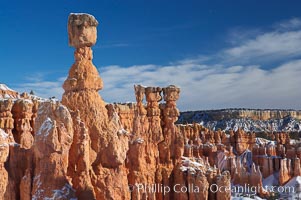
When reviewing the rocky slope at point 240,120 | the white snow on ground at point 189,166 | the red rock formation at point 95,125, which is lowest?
the white snow on ground at point 189,166

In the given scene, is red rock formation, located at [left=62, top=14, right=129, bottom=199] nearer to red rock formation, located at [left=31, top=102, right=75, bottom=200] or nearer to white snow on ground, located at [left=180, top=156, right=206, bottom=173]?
red rock formation, located at [left=31, top=102, right=75, bottom=200]

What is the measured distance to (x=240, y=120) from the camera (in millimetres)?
121188

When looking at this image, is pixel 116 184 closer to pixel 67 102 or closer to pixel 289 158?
pixel 67 102

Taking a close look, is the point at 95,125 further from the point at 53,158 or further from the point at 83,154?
the point at 53,158

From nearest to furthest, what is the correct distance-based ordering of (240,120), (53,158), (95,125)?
(53,158), (95,125), (240,120)

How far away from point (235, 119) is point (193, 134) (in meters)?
73.8

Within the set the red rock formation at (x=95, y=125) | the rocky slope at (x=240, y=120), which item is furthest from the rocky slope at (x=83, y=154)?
the rocky slope at (x=240, y=120)

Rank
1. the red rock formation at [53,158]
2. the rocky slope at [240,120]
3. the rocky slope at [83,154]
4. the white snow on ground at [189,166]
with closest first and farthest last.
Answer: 1. the red rock formation at [53,158]
2. the rocky slope at [83,154]
3. the white snow on ground at [189,166]
4. the rocky slope at [240,120]

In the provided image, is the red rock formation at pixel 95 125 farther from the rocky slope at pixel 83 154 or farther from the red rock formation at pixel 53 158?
the red rock formation at pixel 53 158

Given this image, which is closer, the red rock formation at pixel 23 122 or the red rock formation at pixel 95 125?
the red rock formation at pixel 95 125

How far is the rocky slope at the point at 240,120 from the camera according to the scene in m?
116

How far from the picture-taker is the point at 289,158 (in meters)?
48.1

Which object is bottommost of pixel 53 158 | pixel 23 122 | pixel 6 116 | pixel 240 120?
pixel 53 158

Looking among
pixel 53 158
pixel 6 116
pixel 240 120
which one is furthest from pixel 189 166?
pixel 240 120
